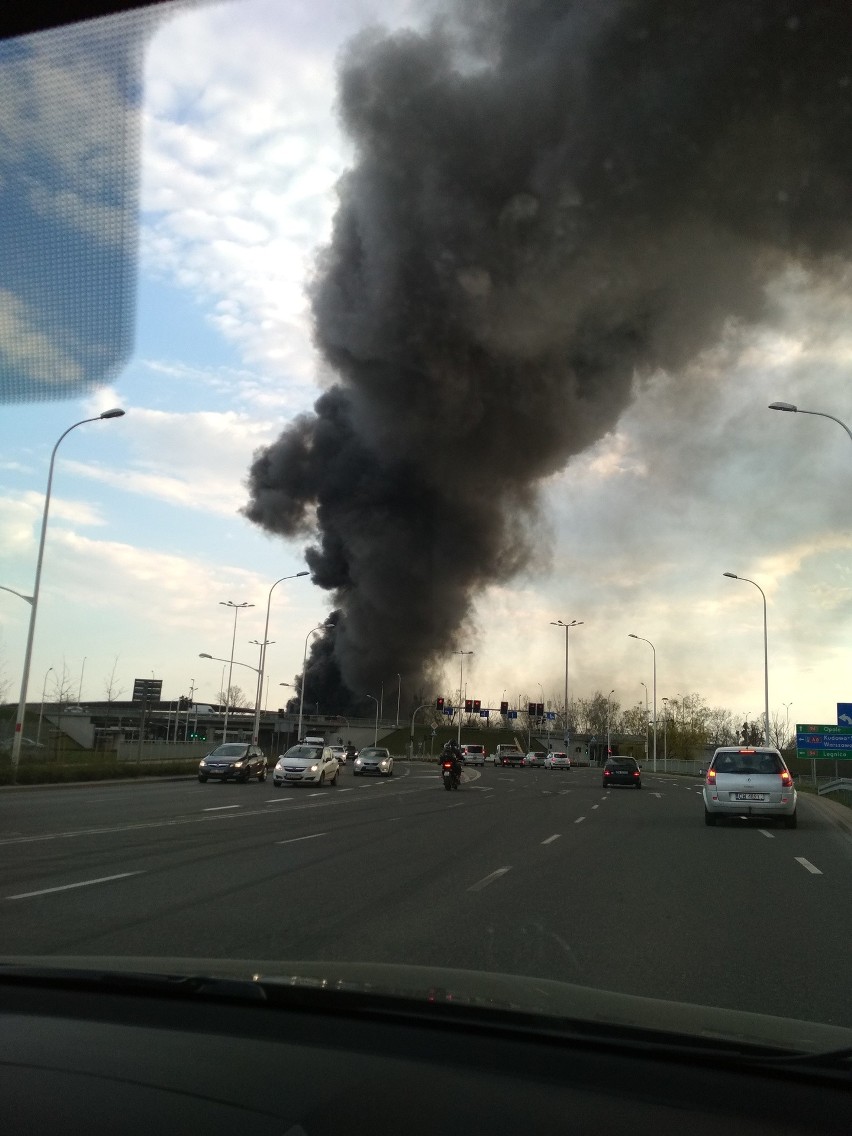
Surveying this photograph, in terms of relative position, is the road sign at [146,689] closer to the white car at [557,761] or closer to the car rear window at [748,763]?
the car rear window at [748,763]

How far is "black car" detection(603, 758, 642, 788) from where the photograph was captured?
39.1m

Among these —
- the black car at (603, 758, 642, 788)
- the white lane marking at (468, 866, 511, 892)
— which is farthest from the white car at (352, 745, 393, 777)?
the white lane marking at (468, 866, 511, 892)

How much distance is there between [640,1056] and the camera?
2668mm

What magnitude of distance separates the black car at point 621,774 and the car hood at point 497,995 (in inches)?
1439

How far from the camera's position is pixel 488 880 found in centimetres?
1041

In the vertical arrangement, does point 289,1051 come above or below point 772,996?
above

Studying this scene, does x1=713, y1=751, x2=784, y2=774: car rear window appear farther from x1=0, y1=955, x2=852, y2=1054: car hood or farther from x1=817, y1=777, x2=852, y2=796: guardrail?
x1=0, y1=955, x2=852, y2=1054: car hood

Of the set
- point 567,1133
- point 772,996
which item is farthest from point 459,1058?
point 772,996

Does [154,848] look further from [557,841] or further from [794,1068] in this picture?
[794,1068]

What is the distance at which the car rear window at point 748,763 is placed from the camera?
1764cm

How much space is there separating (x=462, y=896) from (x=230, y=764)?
82.0 ft

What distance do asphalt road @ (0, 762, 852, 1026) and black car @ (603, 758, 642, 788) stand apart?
20.8 m

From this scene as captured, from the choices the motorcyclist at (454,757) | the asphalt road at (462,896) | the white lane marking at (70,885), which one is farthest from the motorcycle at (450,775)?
the white lane marking at (70,885)

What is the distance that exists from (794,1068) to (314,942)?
187 inches
